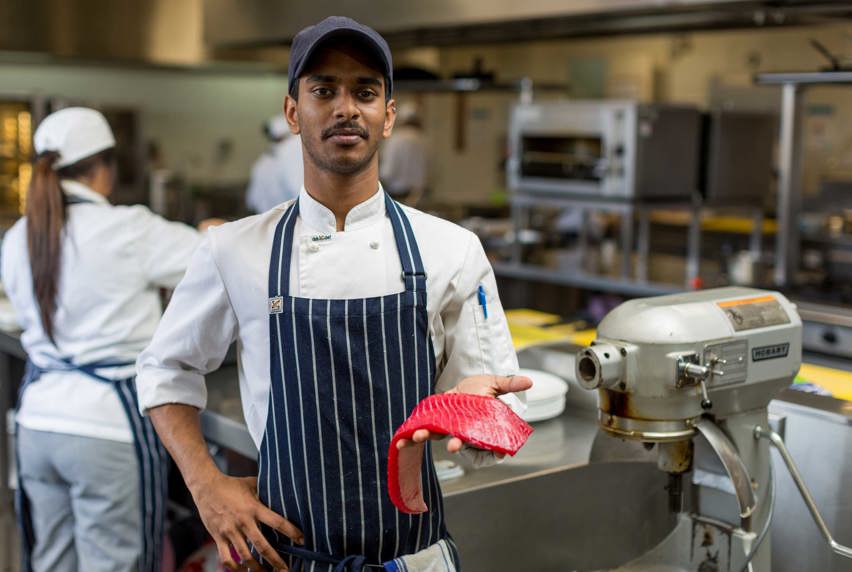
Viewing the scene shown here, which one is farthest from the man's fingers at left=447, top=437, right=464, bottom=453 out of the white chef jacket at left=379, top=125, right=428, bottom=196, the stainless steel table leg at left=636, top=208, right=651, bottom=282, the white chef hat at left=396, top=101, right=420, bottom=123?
the white chef hat at left=396, top=101, right=420, bottom=123

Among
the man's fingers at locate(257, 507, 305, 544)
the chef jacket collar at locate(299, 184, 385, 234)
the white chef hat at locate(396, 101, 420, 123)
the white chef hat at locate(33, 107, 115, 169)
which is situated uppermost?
the white chef hat at locate(396, 101, 420, 123)

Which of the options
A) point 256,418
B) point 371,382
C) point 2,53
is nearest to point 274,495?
point 256,418

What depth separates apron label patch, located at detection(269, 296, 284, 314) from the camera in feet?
4.66

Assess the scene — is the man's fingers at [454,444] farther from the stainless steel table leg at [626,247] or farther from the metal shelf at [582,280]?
the stainless steel table leg at [626,247]

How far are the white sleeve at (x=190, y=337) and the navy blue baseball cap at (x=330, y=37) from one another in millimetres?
298

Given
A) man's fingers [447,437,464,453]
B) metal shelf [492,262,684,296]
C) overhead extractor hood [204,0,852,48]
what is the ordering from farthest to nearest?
metal shelf [492,262,684,296] → overhead extractor hood [204,0,852,48] → man's fingers [447,437,464,453]

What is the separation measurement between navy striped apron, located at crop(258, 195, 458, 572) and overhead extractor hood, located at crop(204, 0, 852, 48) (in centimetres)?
301

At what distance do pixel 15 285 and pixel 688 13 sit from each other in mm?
3298

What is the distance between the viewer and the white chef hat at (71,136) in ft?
8.61

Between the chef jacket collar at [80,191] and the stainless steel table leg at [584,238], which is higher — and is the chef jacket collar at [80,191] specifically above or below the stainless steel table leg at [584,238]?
above

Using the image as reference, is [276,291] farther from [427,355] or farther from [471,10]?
[471,10]

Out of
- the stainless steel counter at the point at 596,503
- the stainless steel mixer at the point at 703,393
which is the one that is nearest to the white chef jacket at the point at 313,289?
the stainless steel mixer at the point at 703,393

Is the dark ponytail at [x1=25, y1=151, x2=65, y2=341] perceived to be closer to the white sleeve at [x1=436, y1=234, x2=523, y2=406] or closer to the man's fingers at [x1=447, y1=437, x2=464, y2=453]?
the white sleeve at [x1=436, y1=234, x2=523, y2=406]

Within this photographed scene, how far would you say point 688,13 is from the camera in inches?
183
